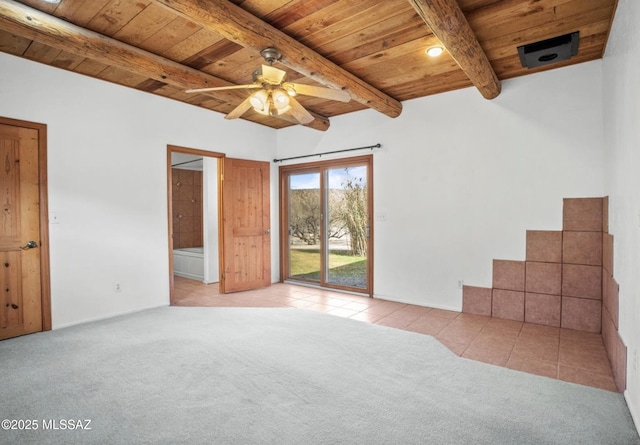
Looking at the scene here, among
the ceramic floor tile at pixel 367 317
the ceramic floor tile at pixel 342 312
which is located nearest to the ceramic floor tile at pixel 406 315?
the ceramic floor tile at pixel 367 317

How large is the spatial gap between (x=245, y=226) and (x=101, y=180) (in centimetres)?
211

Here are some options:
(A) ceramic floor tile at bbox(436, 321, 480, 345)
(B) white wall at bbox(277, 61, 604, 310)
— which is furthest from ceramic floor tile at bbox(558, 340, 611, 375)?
(B) white wall at bbox(277, 61, 604, 310)

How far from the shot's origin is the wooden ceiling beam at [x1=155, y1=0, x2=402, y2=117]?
2.30 meters

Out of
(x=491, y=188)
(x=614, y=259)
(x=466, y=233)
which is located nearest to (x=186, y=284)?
(x=466, y=233)

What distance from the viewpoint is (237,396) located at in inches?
88.7

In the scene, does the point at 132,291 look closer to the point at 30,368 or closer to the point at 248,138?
the point at 30,368

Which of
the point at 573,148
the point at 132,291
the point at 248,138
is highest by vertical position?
the point at 248,138

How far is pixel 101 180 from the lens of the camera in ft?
12.9

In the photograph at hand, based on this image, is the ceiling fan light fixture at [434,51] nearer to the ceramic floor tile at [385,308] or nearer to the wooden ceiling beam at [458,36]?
the wooden ceiling beam at [458,36]

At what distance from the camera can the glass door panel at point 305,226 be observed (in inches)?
226

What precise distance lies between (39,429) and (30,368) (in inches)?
39.1

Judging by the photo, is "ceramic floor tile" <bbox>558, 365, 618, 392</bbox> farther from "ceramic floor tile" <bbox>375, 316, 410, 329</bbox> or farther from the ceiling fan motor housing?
the ceiling fan motor housing

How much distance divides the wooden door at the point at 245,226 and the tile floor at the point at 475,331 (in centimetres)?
28

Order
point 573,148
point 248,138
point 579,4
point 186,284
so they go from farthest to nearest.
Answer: point 186,284, point 248,138, point 573,148, point 579,4
